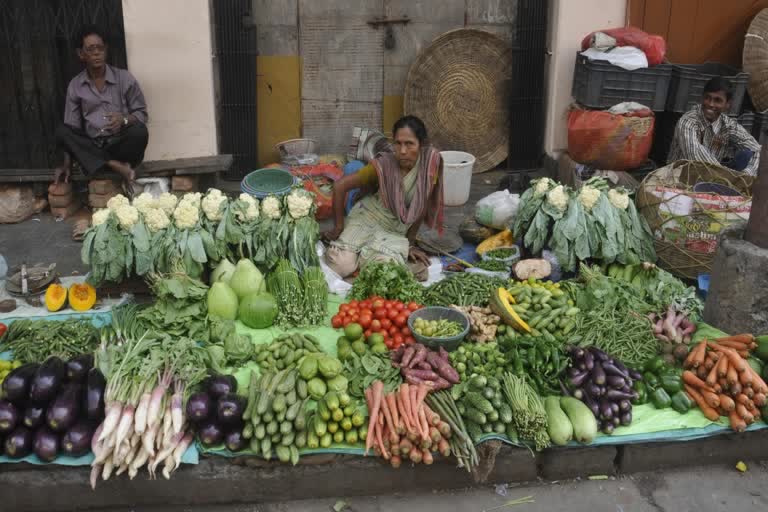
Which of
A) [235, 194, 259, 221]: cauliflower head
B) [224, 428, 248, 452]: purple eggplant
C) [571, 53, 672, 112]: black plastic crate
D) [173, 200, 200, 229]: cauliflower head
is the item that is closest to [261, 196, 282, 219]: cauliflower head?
[235, 194, 259, 221]: cauliflower head

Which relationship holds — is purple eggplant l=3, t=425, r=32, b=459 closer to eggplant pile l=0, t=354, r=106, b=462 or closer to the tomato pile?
eggplant pile l=0, t=354, r=106, b=462

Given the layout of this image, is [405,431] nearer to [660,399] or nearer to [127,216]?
[660,399]

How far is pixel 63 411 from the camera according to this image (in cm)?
349

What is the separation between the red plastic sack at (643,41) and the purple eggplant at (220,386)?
212 inches

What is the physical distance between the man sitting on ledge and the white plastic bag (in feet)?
10.7

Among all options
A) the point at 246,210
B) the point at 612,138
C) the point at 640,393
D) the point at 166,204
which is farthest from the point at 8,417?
the point at 612,138

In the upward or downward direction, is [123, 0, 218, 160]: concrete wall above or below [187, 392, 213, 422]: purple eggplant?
above

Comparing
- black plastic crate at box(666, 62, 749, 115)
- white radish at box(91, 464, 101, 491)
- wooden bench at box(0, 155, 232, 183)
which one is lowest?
white radish at box(91, 464, 101, 491)

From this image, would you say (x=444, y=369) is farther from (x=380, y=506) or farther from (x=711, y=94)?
(x=711, y=94)

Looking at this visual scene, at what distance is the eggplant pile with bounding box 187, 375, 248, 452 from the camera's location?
3.56m

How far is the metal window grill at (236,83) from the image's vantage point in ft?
24.3

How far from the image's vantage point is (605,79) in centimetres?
717

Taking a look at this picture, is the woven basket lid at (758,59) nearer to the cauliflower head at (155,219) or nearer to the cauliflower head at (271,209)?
the cauliflower head at (271,209)

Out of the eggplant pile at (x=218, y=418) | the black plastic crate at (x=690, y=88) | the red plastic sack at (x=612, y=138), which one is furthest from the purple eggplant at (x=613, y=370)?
the black plastic crate at (x=690, y=88)
